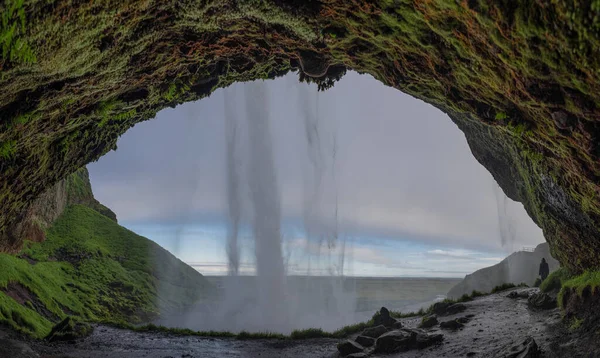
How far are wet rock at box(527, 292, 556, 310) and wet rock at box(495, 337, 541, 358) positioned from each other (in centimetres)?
639

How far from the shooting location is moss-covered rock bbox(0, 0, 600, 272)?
17.0 feet

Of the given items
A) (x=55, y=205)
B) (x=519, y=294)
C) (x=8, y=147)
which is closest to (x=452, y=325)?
(x=519, y=294)

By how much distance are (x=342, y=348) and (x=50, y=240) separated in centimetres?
3777

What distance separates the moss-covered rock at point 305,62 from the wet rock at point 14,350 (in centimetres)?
443

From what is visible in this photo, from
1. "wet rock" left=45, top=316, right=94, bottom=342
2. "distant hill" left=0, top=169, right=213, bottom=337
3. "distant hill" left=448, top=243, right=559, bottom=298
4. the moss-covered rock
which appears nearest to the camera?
the moss-covered rock

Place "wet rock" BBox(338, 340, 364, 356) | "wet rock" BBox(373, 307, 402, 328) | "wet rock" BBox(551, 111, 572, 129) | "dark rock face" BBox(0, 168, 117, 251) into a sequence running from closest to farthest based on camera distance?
1. "wet rock" BBox(551, 111, 572, 129)
2. "wet rock" BBox(338, 340, 364, 356)
3. "wet rock" BBox(373, 307, 402, 328)
4. "dark rock face" BBox(0, 168, 117, 251)

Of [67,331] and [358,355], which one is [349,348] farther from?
[67,331]

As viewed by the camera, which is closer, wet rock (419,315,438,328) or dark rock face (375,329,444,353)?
Result: dark rock face (375,329,444,353)

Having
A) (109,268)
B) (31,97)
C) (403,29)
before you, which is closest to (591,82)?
(403,29)

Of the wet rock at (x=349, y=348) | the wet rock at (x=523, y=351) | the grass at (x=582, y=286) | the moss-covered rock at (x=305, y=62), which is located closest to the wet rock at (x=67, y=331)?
the moss-covered rock at (x=305, y=62)

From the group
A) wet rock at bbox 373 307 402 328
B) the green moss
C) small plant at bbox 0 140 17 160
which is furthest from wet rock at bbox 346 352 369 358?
the green moss

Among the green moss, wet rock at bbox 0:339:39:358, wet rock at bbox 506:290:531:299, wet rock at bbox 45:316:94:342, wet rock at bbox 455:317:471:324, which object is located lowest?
wet rock at bbox 45:316:94:342

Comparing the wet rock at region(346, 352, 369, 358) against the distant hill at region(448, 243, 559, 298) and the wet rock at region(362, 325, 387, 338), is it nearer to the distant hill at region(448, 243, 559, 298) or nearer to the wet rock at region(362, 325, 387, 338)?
the wet rock at region(362, 325, 387, 338)

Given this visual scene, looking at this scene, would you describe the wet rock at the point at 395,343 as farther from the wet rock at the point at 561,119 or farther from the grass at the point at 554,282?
the wet rock at the point at 561,119
